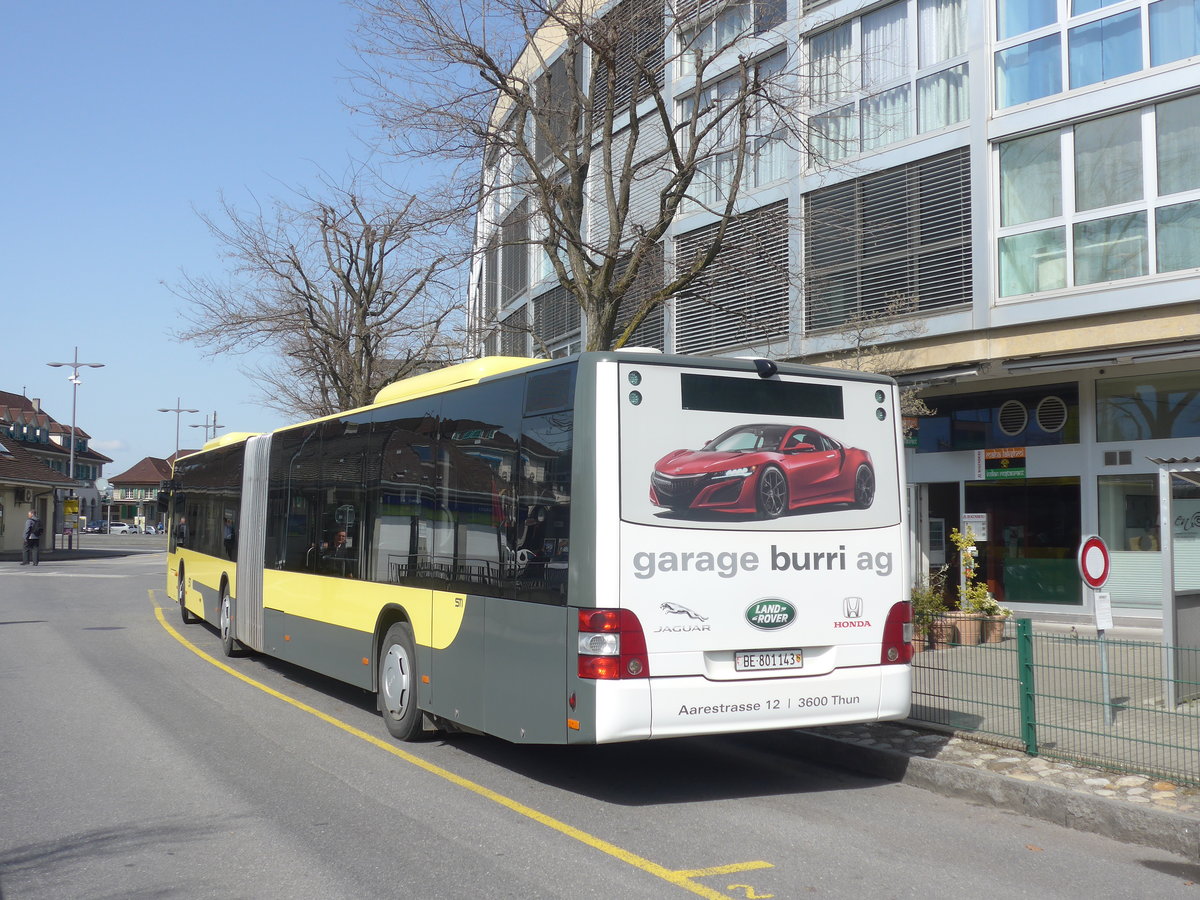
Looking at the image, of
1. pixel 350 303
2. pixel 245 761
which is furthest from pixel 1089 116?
pixel 350 303

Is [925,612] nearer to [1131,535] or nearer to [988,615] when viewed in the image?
[988,615]

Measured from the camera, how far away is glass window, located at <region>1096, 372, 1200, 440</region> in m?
16.3

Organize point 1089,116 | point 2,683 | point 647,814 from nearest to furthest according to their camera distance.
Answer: point 647,814 → point 2,683 → point 1089,116

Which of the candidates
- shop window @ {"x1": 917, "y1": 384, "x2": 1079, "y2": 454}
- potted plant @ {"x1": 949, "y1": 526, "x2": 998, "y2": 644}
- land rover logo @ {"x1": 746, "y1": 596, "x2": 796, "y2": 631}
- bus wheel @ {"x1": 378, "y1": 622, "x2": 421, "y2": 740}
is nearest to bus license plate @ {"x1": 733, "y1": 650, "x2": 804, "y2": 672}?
land rover logo @ {"x1": 746, "y1": 596, "x2": 796, "y2": 631}

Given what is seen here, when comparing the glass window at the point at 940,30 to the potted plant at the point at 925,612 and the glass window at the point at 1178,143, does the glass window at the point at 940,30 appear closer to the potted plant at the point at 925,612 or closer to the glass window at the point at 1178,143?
the glass window at the point at 1178,143

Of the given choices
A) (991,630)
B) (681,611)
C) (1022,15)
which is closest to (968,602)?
(991,630)

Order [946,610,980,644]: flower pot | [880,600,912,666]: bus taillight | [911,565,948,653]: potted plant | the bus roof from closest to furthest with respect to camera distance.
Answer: [880,600,912,666]: bus taillight
the bus roof
[946,610,980,644]: flower pot
[911,565,948,653]: potted plant

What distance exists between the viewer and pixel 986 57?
17781 millimetres

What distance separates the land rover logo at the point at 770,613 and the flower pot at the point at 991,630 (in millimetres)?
7173

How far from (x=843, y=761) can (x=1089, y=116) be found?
11.8 m

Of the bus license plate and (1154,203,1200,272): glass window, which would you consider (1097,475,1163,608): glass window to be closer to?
(1154,203,1200,272): glass window

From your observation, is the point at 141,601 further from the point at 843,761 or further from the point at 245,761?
the point at 843,761

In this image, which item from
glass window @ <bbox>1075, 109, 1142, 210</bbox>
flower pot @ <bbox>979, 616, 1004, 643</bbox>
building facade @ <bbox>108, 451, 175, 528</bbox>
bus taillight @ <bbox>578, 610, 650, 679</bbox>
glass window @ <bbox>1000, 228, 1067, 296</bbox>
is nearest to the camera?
bus taillight @ <bbox>578, 610, 650, 679</bbox>

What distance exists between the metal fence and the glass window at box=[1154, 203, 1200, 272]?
884 cm
